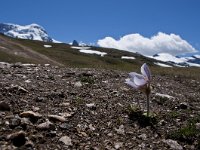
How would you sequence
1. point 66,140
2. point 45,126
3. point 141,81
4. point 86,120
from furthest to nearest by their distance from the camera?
point 86,120
point 141,81
point 45,126
point 66,140

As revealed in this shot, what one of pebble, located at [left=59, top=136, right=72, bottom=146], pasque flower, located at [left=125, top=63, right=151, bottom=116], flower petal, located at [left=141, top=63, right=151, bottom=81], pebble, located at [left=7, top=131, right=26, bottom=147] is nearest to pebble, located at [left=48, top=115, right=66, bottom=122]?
pebble, located at [left=59, top=136, right=72, bottom=146]

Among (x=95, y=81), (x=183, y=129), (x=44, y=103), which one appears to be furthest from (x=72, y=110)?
(x=95, y=81)

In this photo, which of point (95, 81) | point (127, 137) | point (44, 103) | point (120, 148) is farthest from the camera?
point (95, 81)

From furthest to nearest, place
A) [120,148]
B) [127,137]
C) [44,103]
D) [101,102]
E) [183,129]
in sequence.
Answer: [101,102] < [44,103] < [183,129] < [127,137] < [120,148]

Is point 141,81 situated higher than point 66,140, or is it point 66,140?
point 141,81

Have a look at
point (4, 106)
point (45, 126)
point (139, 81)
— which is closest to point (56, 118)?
point (45, 126)

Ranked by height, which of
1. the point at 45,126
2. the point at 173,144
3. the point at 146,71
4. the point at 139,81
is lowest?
the point at 173,144

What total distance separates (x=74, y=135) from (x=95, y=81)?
531cm

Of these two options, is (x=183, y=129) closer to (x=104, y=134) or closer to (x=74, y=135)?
(x=104, y=134)

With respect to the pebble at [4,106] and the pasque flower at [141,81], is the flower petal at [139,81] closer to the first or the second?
the pasque flower at [141,81]

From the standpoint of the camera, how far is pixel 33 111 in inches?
310

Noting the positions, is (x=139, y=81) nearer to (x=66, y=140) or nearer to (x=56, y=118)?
(x=56, y=118)

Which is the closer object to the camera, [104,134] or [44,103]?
[104,134]

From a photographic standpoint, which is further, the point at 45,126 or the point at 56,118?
the point at 56,118
